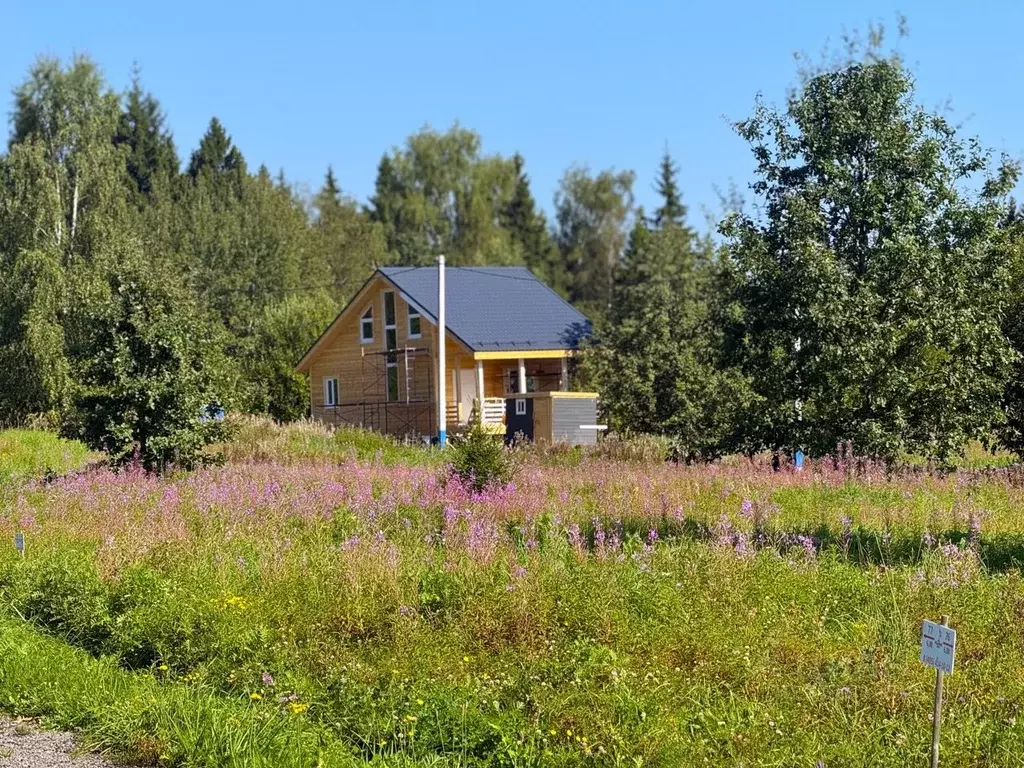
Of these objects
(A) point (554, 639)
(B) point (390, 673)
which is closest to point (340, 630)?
(B) point (390, 673)

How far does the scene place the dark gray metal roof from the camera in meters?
39.4

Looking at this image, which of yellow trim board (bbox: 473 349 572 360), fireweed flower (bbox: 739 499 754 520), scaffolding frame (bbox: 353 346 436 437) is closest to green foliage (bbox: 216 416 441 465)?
yellow trim board (bbox: 473 349 572 360)

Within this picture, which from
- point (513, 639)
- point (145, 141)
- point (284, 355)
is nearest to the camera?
point (513, 639)

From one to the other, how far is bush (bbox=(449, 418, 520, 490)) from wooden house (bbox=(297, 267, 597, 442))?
22556 millimetres

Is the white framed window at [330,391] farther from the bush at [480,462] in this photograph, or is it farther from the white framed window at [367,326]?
the bush at [480,462]

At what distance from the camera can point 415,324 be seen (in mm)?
42219

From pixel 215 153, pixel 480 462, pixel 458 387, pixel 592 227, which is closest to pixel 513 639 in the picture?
pixel 480 462

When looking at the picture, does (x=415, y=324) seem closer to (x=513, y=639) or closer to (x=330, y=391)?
(x=330, y=391)

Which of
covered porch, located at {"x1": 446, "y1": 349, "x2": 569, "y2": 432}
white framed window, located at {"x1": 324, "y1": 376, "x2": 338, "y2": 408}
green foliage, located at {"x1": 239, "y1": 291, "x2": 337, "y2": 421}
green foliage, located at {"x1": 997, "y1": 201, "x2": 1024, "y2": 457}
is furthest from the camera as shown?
green foliage, located at {"x1": 239, "y1": 291, "x2": 337, "y2": 421}

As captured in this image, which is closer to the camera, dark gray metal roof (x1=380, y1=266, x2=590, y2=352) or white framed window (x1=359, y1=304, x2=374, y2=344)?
dark gray metal roof (x1=380, y1=266, x2=590, y2=352)

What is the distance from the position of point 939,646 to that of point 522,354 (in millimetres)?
33586

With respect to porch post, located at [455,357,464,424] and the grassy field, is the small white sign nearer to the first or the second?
the grassy field

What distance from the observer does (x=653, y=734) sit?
6.16 meters

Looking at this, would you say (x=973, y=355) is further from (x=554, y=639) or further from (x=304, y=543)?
(x=554, y=639)
